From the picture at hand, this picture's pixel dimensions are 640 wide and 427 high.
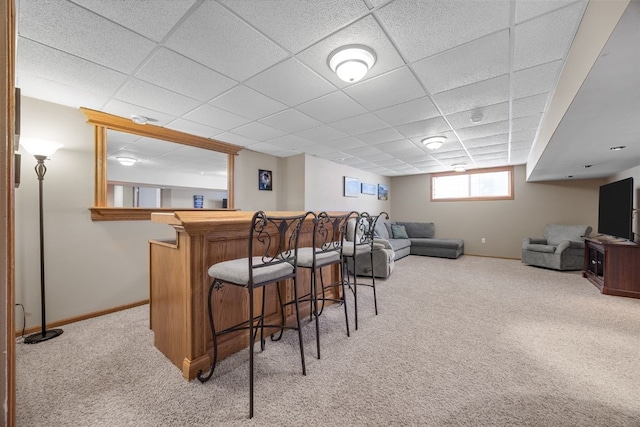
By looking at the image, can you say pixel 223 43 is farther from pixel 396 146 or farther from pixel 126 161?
pixel 396 146

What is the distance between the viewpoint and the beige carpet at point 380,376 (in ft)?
4.56

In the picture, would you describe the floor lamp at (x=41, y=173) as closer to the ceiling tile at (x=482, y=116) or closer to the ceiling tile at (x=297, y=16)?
the ceiling tile at (x=297, y=16)

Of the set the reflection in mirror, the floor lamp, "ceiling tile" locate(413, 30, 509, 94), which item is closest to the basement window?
"ceiling tile" locate(413, 30, 509, 94)

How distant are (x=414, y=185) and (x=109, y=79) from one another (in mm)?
7123

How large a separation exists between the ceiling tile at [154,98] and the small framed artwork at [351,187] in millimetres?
3913

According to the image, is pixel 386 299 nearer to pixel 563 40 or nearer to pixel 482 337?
pixel 482 337

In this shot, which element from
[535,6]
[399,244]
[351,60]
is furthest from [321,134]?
[399,244]

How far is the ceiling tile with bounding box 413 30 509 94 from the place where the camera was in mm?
1765

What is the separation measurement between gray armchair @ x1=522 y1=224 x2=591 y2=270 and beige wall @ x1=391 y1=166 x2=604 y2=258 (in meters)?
0.37

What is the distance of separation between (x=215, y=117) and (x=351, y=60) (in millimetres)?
1904

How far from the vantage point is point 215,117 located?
3033 millimetres

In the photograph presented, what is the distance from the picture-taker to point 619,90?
5.56 ft

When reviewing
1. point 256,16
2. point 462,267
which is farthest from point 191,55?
point 462,267

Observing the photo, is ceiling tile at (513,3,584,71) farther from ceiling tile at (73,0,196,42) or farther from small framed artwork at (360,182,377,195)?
small framed artwork at (360,182,377,195)
